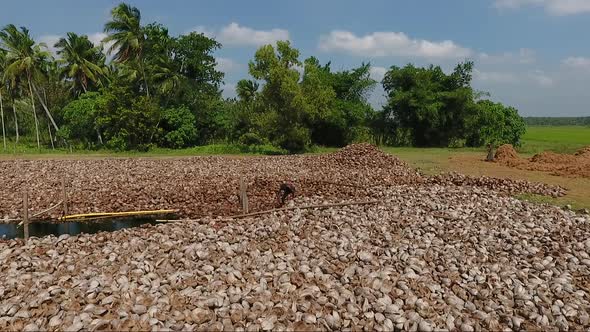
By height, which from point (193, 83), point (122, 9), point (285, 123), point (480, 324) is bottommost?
point (480, 324)

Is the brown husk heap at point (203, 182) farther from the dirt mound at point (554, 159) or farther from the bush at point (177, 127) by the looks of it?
the bush at point (177, 127)

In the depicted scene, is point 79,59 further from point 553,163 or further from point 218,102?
point 553,163

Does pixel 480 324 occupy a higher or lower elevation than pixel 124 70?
lower

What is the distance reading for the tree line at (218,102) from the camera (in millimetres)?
27375

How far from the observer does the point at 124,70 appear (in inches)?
1208

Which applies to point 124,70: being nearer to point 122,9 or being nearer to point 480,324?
point 122,9

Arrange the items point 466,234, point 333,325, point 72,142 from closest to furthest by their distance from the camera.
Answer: point 333,325
point 466,234
point 72,142

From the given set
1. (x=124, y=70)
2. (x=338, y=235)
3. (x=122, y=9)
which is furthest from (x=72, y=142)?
(x=338, y=235)

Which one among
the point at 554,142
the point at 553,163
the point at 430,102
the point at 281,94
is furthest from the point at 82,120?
the point at 554,142

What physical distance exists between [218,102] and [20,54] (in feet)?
47.6

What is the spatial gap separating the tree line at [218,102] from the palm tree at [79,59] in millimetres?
84

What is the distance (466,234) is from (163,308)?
5.77m

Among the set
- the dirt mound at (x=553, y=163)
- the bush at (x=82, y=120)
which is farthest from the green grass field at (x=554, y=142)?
the bush at (x=82, y=120)

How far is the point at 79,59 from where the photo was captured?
112ft
